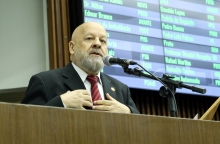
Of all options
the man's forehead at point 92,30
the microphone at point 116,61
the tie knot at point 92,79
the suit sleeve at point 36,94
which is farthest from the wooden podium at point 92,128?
the man's forehead at point 92,30

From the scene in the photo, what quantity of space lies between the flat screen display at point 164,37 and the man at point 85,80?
90 centimetres

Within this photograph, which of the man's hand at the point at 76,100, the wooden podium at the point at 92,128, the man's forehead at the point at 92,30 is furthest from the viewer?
the man's forehead at the point at 92,30

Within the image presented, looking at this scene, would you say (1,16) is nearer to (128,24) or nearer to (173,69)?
(128,24)

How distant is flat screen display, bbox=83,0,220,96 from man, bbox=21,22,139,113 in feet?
2.97

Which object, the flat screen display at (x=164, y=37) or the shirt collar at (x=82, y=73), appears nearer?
the shirt collar at (x=82, y=73)

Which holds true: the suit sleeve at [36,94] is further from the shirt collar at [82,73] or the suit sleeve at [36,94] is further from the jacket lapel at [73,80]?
the shirt collar at [82,73]

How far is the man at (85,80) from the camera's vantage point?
8.41 feet

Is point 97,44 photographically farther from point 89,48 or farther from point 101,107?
point 101,107

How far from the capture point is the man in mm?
2562

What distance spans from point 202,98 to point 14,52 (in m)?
1.74

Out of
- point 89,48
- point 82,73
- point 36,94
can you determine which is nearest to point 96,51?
point 89,48

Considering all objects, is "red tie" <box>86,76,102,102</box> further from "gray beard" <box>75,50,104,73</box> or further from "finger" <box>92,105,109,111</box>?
"finger" <box>92,105,109,111</box>

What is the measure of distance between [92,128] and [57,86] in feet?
3.26

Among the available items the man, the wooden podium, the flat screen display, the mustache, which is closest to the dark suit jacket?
the man
